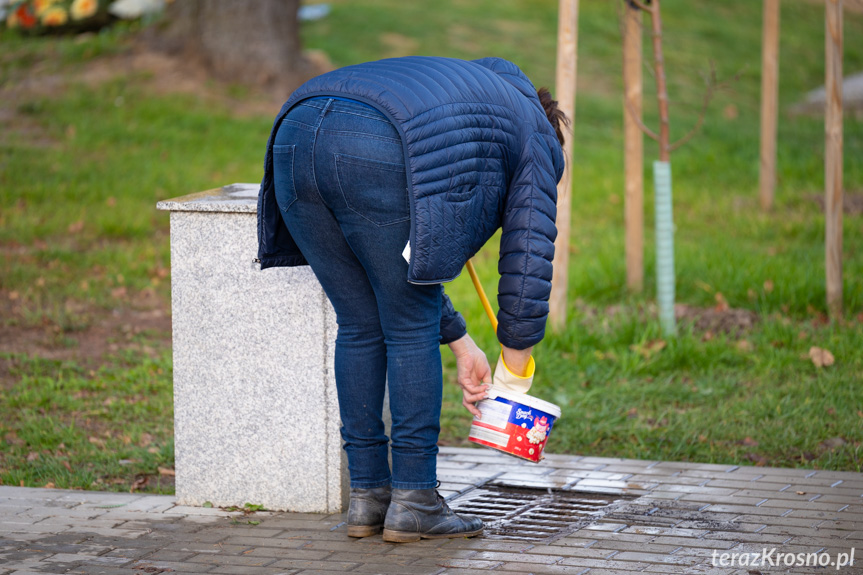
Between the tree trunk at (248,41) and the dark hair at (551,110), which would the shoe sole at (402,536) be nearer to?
the dark hair at (551,110)

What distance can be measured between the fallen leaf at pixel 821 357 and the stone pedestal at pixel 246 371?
291 centimetres

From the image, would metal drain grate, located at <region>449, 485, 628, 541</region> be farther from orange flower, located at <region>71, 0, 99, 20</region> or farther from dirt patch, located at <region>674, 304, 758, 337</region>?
orange flower, located at <region>71, 0, 99, 20</region>

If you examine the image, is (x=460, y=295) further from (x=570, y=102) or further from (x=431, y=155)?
(x=431, y=155)

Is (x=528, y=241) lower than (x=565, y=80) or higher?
lower

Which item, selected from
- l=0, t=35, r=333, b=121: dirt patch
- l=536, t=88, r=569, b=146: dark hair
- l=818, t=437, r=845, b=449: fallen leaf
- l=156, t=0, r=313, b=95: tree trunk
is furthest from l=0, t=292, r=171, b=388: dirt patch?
l=156, t=0, r=313, b=95: tree trunk

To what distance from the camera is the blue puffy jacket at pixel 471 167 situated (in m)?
2.59

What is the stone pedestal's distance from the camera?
3.34m

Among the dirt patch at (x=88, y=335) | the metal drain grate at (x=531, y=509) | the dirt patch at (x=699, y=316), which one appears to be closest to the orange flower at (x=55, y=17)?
the dirt patch at (x=88, y=335)

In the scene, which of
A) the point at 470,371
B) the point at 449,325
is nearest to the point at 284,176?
the point at 449,325

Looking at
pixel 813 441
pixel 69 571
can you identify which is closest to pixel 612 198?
pixel 813 441

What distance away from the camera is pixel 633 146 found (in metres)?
6.13

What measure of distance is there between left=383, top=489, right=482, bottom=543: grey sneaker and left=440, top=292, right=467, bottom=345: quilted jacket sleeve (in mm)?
475

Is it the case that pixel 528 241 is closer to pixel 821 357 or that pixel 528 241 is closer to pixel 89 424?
pixel 89 424

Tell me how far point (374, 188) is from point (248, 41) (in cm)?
890
